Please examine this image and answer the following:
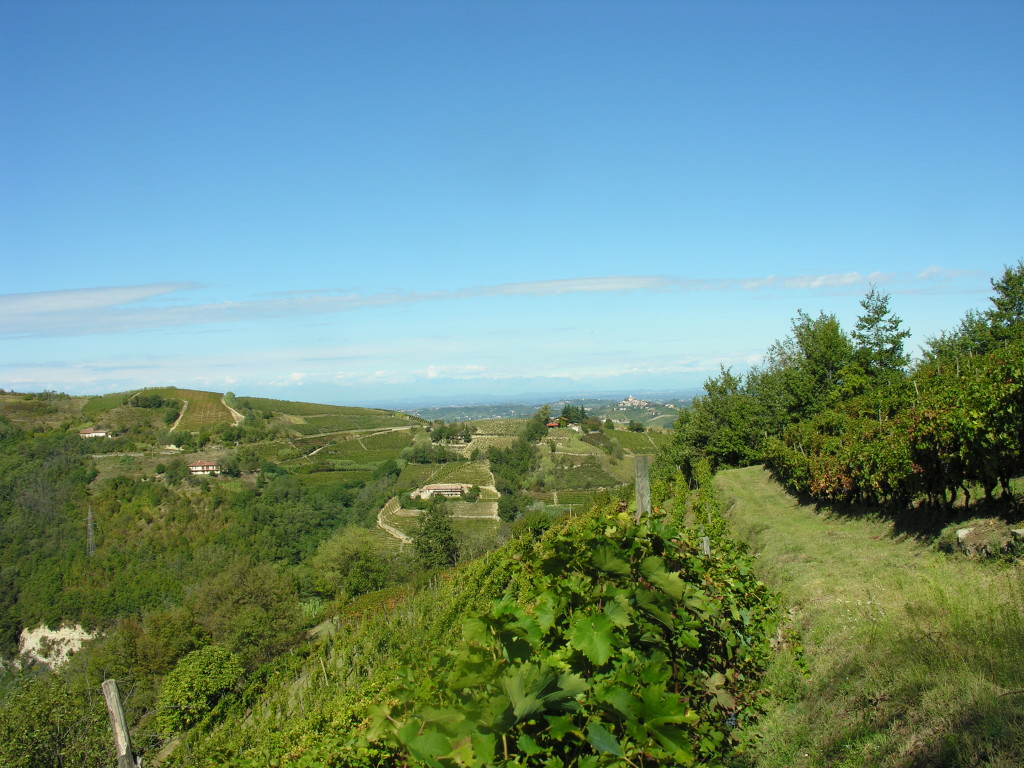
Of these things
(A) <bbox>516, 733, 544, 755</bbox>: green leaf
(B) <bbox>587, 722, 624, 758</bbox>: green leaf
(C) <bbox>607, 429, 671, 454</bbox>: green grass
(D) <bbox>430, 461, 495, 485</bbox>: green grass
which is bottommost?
(D) <bbox>430, 461, 495, 485</bbox>: green grass

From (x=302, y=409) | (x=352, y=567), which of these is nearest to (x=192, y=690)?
(x=352, y=567)

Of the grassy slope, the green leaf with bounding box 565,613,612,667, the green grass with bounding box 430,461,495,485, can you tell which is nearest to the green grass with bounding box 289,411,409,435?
the green grass with bounding box 430,461,495,485

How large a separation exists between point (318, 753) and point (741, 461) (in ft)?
101

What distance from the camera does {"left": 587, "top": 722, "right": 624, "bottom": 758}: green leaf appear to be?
73.0 inches

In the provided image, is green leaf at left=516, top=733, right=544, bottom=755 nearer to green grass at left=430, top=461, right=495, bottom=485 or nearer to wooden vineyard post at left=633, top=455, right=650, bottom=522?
wooden vineyard post at left=633, top=455, right=650, bottom=522

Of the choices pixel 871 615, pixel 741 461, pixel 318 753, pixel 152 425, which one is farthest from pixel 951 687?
pixel 152 425

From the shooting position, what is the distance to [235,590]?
3206 centimetres

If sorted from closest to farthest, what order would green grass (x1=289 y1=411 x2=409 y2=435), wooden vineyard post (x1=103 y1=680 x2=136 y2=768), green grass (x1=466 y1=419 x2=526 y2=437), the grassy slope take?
the grassy slope → wooden vineyard post (x1=103 y1=680 x2=136 y2=768) → green grass (x1=466 y1=419 x2=526 y2=437) → green grass (x1=289 y1=411 x2=409 y2=435)

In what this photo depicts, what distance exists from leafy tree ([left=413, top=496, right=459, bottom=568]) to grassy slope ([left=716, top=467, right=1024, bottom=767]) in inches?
1459

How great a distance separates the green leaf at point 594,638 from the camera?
2.18 m

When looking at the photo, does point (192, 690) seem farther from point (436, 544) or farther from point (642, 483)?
point (642, 483)

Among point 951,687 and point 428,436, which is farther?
point 428,436

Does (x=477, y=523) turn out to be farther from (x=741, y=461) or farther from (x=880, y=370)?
(x=880, y=370)

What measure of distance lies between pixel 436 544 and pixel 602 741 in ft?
141
